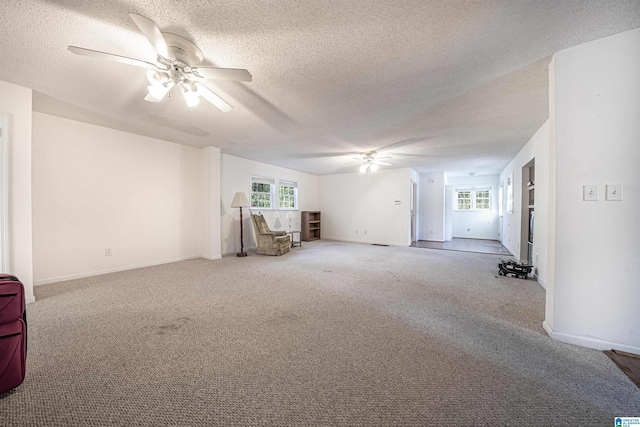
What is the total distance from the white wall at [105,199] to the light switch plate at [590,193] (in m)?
5.68

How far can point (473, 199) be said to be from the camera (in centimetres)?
850

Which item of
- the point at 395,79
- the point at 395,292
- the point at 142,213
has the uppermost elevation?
the point at 395,79

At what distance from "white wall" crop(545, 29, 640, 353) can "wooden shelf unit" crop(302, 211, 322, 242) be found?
6203 mm

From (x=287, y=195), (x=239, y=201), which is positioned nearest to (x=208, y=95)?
(x=239, y=201)

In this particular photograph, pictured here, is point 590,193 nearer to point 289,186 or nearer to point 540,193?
point 540,193

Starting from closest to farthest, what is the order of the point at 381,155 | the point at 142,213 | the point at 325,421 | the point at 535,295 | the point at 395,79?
the point at 325,421 → the point at 395,79 → the point at 535,295 → the point at 142,213 → the point at 381,155

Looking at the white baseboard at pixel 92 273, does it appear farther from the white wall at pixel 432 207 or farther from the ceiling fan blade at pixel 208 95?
the white wall at pixel 432 207

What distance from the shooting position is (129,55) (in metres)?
1.92

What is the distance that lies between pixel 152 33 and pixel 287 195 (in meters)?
5.94

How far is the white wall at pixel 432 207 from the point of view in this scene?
766cm

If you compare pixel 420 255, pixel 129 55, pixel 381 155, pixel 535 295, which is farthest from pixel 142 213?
pixel 535 295

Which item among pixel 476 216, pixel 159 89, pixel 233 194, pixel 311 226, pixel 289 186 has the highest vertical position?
pixel 159 89

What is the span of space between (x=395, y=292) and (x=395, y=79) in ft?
8.04

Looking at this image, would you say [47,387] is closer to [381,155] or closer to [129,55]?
[129,55]
